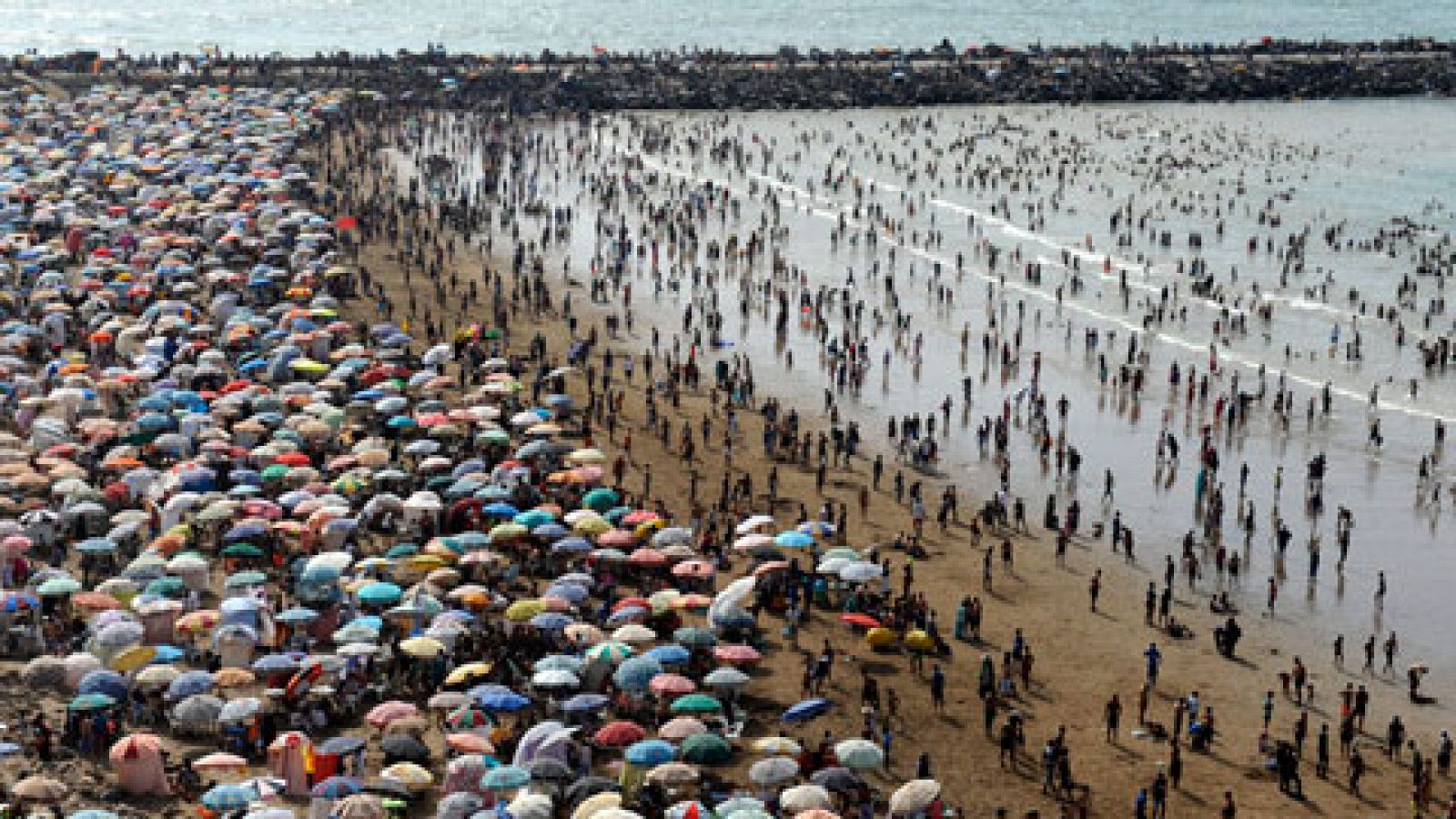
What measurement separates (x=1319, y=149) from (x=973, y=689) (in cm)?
6697

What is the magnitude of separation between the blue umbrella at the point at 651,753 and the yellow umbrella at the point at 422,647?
4.46 meters

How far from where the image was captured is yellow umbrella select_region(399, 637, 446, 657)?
2597 centimetres

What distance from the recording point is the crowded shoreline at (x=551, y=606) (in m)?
24.0

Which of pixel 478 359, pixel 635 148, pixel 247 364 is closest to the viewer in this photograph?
pixel 247 364

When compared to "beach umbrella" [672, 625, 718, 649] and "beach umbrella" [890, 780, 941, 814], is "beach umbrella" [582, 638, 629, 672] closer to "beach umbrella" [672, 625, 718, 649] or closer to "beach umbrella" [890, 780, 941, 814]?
"beach umbrella" [672, 625, 718, 649]

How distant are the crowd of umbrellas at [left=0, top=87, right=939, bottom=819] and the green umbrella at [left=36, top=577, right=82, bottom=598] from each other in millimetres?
61

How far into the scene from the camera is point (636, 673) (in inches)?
997

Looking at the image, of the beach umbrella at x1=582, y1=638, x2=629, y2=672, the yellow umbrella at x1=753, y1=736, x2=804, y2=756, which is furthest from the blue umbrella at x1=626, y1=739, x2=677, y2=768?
the beach umbrella at x1=582, y1=638, x2=629, y2=672

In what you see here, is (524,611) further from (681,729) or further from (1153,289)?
(1153,289)

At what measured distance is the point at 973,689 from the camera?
28.1 metres

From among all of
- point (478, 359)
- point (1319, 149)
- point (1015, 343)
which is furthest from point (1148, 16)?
point (478, 359)

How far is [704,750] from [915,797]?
306 cm

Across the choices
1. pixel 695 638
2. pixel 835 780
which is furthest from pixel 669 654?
pixel 835 780

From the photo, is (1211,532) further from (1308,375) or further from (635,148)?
(635,148)
